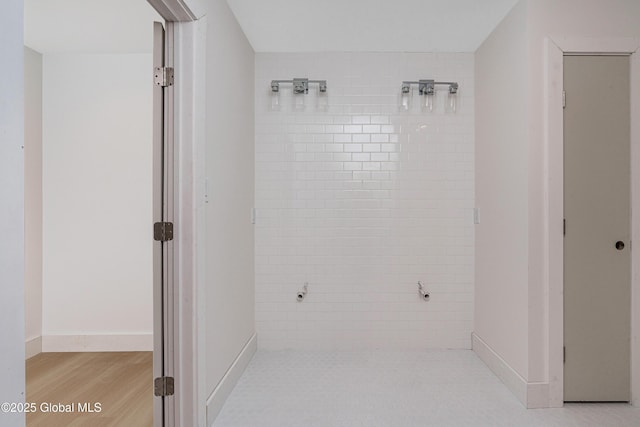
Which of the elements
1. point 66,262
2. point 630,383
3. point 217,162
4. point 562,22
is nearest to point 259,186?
point 217,162

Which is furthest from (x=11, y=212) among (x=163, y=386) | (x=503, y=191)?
(x=503, y=191)

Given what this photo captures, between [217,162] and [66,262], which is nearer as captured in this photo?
[217,162]

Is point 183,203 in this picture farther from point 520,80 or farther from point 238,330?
point 520,80

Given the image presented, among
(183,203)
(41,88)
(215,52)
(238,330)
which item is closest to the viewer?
(183,203)

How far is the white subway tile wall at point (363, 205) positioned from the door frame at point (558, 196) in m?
0.94

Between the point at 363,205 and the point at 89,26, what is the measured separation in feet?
7.88

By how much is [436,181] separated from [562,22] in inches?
52.7

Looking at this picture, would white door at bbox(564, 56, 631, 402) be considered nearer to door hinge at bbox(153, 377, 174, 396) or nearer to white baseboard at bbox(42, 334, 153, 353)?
door hinge at bbox(153, 377, 174, 396)

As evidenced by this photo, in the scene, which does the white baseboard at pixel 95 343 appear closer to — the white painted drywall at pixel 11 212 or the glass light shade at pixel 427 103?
the white painted drywall at pixel 11 212

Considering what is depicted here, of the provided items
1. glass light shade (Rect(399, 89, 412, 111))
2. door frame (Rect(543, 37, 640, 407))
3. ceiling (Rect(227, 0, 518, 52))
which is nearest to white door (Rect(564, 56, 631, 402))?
door frame (Rect(543, 37, 640, 407))

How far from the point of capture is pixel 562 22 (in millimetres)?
2291

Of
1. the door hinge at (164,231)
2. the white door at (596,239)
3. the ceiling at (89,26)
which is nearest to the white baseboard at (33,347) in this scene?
the door hinge at (164,231)

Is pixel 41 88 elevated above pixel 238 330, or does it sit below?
above

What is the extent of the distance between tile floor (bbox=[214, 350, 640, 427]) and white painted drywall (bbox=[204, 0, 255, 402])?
0.90 ft
